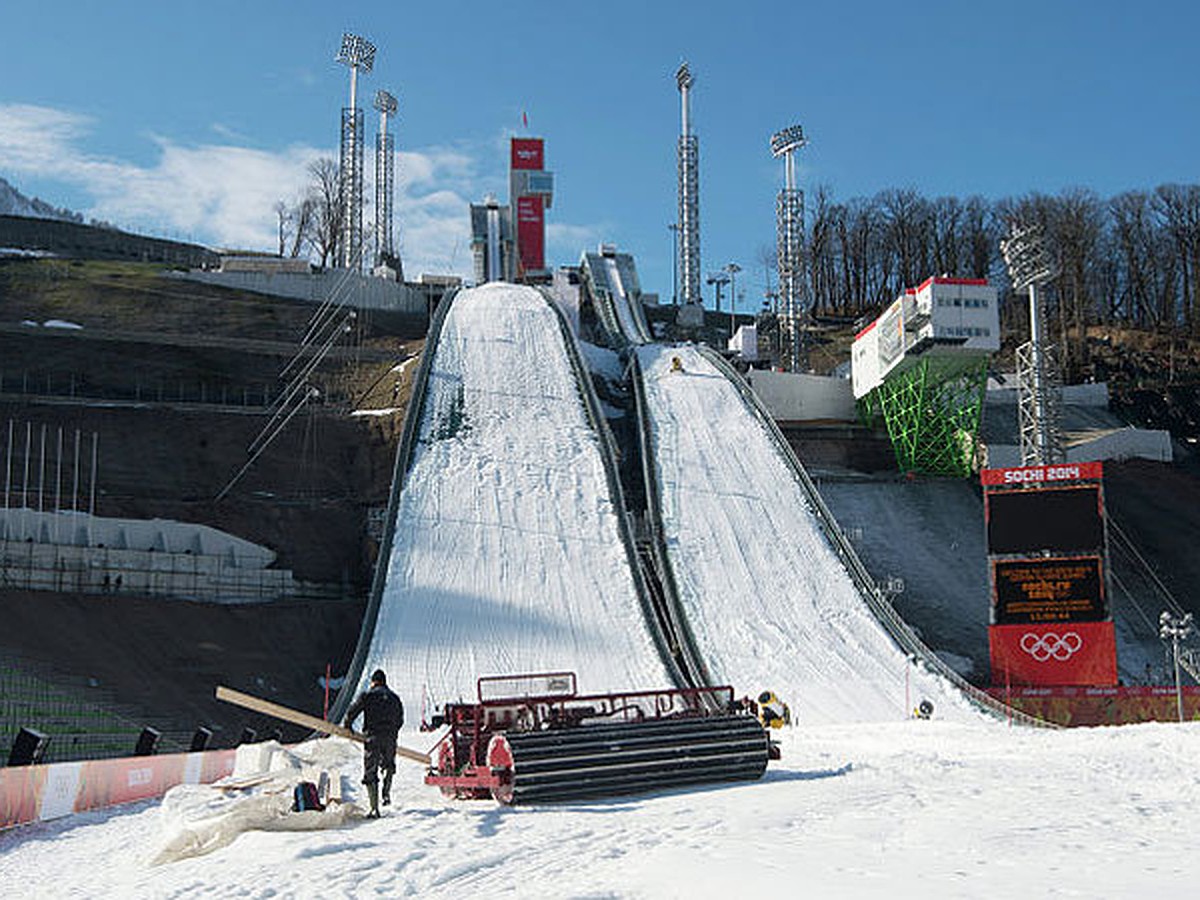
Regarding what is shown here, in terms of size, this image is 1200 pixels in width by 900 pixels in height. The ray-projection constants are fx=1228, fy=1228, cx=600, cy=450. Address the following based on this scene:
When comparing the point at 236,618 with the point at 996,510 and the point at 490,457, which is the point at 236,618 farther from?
the point at 996,510

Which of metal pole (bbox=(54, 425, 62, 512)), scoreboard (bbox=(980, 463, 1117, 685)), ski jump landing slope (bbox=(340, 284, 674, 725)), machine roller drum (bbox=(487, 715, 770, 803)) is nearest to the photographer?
machine roller drum (bbox=(487, 715, 770, 803))

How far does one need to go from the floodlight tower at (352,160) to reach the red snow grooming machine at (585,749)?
38436mm

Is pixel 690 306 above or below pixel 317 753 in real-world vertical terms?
above

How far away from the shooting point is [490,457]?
29.3 m

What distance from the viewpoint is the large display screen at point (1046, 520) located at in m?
23.0

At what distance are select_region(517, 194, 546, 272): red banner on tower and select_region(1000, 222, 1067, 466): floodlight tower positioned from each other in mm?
31112

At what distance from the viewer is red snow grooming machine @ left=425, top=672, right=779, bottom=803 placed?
860 centimetres

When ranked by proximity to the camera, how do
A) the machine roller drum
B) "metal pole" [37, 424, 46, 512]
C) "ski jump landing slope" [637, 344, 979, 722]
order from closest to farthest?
1. the machine roller drum
2. "ski jump landing slope" [637, 344, 979, 722]
3. "metal pole" [37, 424, 46, 512]

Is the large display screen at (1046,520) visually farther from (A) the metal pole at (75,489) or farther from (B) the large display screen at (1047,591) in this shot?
(A) the metal pole at (75,489)

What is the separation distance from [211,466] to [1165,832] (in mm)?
26981

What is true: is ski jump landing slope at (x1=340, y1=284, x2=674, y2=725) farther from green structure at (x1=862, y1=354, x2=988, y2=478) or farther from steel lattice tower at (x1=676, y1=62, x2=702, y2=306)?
steel lattice tower at (x1=676, y1=62, x2=702, y2=306)

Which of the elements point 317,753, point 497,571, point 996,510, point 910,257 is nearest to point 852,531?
point 996,510

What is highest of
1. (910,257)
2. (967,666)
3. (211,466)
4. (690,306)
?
(910,257)

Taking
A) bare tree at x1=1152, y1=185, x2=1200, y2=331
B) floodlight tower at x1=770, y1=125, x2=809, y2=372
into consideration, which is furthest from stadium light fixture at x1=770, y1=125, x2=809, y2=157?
bare tree at x1=1152, y1=185, x2=1200, y2=331
